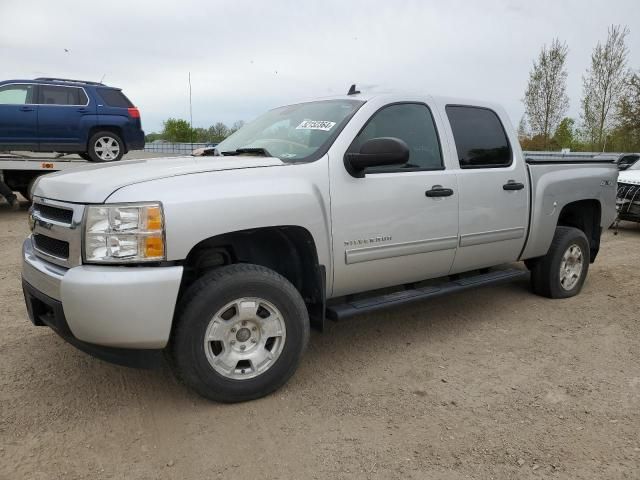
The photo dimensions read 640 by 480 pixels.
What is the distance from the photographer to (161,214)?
2740mm

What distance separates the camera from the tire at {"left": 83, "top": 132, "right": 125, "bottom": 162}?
11.3 metres

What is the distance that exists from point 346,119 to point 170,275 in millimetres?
1623

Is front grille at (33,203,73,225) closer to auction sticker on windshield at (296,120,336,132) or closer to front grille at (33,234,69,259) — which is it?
front grille at (33,234,69,259)

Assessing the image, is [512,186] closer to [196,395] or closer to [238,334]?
Result: [238,334]

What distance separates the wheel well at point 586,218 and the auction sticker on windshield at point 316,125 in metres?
3.04

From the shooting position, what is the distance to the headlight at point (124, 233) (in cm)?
271

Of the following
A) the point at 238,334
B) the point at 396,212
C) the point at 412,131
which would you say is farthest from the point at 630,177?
the point at 238,334

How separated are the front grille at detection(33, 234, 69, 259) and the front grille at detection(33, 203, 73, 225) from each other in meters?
0.11

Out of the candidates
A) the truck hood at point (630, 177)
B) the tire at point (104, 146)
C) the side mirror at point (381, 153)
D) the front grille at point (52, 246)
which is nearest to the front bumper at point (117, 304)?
the front grille at point (52, 246)

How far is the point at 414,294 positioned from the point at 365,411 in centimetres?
113

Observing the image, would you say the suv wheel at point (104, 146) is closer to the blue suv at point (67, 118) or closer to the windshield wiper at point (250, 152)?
the blue suv at point (67, 118)

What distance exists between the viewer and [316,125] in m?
3.76

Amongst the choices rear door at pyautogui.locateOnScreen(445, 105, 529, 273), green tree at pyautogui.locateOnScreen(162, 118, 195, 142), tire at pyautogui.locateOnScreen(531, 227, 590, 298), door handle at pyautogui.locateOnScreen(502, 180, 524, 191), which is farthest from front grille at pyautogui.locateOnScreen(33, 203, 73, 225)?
green tree at pyautogui.locateOnScreen(162, 118, 195, 142)

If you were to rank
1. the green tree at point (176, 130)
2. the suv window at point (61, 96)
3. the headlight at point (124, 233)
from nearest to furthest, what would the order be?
the headlight at point (124, 233), the suv window at point (61, 96), the green tree at point (176, 130)
